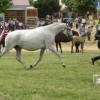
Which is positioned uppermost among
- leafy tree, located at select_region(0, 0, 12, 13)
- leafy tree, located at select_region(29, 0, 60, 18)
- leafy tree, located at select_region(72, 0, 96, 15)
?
leafy tree, located at select_region(0, 0, 12, 13)

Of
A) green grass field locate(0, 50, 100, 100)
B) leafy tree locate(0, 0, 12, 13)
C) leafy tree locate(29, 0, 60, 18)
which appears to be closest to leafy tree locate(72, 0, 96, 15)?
leafy tree locate(29, 0, 60, 18)

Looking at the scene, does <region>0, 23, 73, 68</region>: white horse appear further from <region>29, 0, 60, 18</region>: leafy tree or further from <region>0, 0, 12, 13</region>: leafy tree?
<region>29, 0, 60, 18</region>: leafy tree

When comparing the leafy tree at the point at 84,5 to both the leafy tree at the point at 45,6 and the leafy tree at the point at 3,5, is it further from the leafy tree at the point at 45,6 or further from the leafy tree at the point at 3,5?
the leafy tree at the point at 3,5

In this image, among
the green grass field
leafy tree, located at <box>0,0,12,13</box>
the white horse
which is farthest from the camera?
leafy tree, located at <box>0,0,12,13</box>

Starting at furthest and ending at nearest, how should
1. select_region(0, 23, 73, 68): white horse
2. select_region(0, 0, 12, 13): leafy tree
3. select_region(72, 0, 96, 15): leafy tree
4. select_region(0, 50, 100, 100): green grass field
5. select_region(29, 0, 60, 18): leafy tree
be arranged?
1. select_region(29, 0, 60, 18): leafy tree
2. select_region(72, 0, 96, 15): leafy tree
3. select_region(0, 0, 12, 13): leafy tree
4. select_region(0, 23, 73, 68): white horse
5. select_region(0, 50, 100, 100): green grass field

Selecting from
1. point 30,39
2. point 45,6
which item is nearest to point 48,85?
point 30,39

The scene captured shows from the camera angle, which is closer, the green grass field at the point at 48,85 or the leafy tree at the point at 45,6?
the green grass field at the point at 48,85

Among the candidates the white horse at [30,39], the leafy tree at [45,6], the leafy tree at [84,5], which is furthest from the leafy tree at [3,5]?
the leafy tree at [45,6]

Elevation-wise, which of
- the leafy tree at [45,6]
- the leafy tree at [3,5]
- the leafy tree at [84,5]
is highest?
the leafy tree at [3,5]

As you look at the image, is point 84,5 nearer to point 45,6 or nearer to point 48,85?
point 45,6

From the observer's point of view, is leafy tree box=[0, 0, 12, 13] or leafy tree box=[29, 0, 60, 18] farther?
leafy tree box=[29, 0, 60, 18]

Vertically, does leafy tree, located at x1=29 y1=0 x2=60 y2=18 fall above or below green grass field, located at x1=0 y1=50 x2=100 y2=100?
below

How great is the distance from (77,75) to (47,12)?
7476 cm

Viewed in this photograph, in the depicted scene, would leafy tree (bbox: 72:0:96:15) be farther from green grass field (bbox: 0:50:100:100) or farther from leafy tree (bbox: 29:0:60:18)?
green grass field (bbox: 0:50:100:100)
